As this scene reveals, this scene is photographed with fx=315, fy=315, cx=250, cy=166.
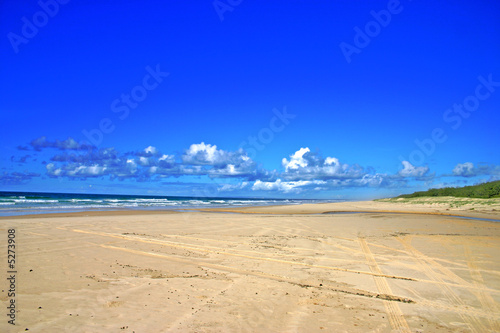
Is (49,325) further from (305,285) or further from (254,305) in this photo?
(305,285)

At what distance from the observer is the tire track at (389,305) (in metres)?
4.88

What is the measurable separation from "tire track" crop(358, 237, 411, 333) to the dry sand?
0.07ft

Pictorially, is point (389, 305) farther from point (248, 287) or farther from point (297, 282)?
point (248, 287)

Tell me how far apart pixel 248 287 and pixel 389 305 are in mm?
2714

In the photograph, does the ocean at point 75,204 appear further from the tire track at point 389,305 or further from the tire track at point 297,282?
the tire track at point 389,305

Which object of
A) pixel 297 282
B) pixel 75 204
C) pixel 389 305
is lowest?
pixel 389 305

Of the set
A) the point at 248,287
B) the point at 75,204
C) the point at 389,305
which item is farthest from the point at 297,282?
the point at 75,204

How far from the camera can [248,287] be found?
6.60 m

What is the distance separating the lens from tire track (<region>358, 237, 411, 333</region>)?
16.0 ft

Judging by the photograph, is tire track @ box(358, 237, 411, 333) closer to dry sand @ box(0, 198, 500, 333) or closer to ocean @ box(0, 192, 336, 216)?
dry sand @ box(0, 198, 500, 333)

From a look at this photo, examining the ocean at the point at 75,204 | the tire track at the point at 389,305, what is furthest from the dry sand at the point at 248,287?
the ocean at the point at 75,204

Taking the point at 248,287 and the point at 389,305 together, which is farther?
the point at 248,287

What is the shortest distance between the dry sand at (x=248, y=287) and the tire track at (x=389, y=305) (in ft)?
0.07

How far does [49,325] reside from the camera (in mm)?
4629
